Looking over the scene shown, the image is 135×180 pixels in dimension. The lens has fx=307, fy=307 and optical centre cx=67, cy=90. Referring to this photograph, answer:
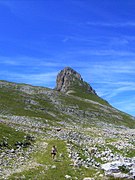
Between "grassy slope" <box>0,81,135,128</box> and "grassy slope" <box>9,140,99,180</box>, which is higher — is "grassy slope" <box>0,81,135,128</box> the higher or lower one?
the higher one

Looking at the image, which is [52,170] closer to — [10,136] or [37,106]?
[10,136]

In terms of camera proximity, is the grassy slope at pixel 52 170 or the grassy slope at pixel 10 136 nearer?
the grassy slope at pixel 52 170

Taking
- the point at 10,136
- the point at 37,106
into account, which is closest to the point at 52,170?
the point at 10,136

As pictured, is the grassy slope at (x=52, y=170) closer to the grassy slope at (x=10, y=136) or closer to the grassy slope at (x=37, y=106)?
the grassy slope at (x=10, y=136)

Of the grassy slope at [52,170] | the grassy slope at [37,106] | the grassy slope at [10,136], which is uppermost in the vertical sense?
the grassy slope at [37,106]

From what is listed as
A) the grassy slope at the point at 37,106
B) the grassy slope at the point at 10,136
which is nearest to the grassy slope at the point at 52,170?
the grassy slope at the point at 10,136

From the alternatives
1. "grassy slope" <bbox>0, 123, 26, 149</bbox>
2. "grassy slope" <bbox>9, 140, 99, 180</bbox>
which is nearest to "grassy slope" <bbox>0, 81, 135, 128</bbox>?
"grassy slope" <bbox>0, 123, 26, 149</bbox>

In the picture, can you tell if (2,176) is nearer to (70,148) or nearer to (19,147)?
(19,147)

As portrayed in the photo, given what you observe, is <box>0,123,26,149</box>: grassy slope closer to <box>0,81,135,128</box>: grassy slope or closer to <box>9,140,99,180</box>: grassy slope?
<box>9,140,99,180</box>: grassy slope

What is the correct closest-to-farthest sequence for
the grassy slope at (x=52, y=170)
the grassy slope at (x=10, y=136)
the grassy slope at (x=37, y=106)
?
the grassy slope at (x=52, y=170) → the grassy slope at (x=10, y=136) → the grassy slope at (x=37, y=106)

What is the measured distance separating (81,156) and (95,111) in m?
92.5

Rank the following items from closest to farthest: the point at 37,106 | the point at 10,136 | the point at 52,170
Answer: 1. the point at 52,170
2. the point at 10,136
3. the point at 37,106

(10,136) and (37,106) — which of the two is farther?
(37,106)

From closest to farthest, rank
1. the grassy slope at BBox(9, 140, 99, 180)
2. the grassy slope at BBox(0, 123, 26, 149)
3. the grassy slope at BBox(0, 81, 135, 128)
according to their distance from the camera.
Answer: the grassy slope at BBox(9, 140, 99, 180)
the grassy slope at BBox(0, 123, 26, 149)
the grassy slope at BBox(0, 81, 135, 128)
